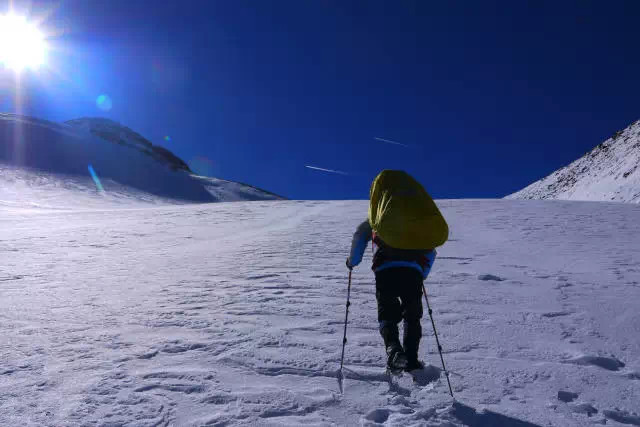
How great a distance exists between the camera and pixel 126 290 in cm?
679

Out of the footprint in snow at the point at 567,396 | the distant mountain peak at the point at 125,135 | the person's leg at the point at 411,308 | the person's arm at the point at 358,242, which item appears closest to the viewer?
the footprint in snow at the point at 567,396

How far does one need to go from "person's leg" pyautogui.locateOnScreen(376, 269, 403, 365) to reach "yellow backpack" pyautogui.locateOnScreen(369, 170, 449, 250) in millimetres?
375

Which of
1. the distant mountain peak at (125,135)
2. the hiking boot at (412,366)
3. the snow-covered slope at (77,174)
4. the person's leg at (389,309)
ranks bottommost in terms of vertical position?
the hiking boot at (412,366)

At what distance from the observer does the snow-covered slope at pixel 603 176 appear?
44.9 metres

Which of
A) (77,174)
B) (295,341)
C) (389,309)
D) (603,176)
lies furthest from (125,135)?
(389,309)

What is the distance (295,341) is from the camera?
455 cm

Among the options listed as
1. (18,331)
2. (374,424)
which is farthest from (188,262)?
(374,424)

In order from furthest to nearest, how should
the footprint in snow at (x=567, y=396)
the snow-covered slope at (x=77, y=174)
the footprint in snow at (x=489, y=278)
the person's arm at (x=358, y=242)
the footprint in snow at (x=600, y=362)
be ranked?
the snow-covered slope at (x=77, y=174)
the footprint in snow at (x=489, y=278)
the person's arm at (x=358, y=242)
the footprint in snow at (x=600, y=362)
the footprint in snow at (x=567, y=396)

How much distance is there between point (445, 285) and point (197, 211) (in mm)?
17840

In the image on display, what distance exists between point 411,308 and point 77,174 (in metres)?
52.9

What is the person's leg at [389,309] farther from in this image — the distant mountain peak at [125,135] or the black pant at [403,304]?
the distant mountain peak at [125,135]

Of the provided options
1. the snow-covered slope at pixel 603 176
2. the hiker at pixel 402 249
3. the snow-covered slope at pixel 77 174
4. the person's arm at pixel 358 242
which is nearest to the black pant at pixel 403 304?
the hiker at pixel 402 249

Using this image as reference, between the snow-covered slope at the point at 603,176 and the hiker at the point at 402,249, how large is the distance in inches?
1742

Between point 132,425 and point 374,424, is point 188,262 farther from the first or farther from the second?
point 374,424
